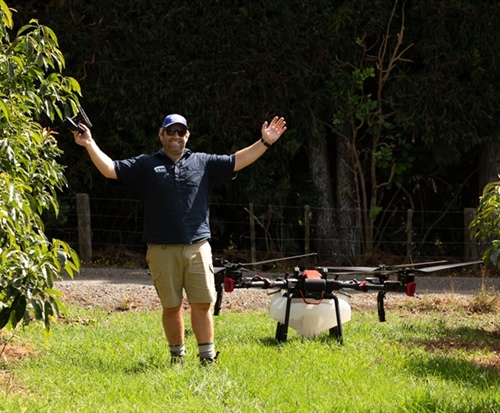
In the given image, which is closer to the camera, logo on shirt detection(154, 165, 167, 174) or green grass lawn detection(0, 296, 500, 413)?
green grass lawn detection(0, 296, 500, 413)

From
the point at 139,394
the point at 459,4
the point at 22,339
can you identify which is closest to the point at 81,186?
the point at 459,4

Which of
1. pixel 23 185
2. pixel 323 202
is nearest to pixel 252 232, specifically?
pixel 323 202

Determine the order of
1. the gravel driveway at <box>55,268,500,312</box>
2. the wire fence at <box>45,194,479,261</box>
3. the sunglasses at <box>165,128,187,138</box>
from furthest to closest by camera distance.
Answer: the wire fence at <box>45,194,479,261</box>, the gravel driveway at <box>55,268,500,312</box>, the sunglasses at <box>165,128,187,138</box>

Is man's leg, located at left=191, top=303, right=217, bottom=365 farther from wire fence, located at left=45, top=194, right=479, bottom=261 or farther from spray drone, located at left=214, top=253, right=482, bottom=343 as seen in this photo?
wire fence, located at left=45, top=194, right=479, bottom=261

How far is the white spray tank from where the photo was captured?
862 centimetres

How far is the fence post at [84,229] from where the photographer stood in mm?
16859

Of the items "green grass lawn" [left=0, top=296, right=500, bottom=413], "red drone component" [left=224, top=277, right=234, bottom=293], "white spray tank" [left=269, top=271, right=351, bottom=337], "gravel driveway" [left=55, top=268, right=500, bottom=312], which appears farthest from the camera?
"gravel driveway" [left=55, top=268, right=500, bottom=312]

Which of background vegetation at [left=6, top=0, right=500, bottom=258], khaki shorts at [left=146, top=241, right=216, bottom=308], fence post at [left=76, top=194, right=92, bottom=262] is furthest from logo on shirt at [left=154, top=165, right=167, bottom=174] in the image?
fence post at [left=76, top=194, right=92, bottom=262]

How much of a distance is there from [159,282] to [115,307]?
4630 millimetres

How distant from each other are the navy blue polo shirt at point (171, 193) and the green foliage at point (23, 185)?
2.27 feet

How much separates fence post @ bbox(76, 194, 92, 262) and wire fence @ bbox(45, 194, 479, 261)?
0.02 meters

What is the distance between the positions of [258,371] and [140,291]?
5929 mm

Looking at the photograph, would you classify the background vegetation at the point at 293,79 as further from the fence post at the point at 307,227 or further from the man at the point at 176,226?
the man at the point at 176,226

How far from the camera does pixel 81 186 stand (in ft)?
56.7
